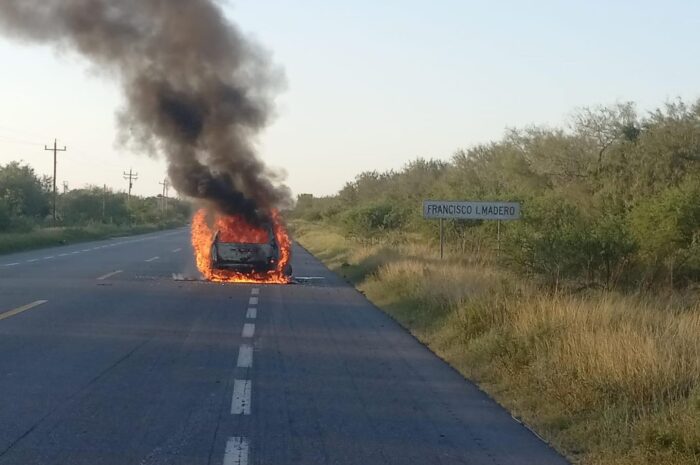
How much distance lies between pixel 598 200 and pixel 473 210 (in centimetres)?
681

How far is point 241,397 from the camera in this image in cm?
901

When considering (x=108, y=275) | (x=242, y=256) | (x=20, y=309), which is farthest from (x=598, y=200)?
(x=20, y=309)

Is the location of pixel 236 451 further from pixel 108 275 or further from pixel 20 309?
pixel 108 275

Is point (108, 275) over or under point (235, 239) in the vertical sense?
under

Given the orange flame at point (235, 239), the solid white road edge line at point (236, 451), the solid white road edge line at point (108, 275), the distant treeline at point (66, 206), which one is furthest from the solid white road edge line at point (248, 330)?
the distant treeline at point (66, 206)

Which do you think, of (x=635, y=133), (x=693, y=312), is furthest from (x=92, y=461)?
(x=635, y=133)

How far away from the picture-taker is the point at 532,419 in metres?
8.57

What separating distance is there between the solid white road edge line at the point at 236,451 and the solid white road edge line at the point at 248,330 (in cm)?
647

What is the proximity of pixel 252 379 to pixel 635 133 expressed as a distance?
2172 cm

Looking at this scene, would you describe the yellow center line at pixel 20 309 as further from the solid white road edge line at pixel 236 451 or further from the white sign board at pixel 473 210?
the solid white road edge line at pixel 236 451

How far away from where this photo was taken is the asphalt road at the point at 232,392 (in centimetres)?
705

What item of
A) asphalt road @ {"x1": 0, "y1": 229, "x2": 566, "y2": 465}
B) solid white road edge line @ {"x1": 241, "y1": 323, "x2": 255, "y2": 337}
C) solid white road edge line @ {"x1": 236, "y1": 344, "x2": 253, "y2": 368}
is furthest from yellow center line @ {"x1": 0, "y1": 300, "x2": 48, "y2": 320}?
solid white road edge line @ {"x1": 236, "y1": 344, "x2": 253, "y2": 368}

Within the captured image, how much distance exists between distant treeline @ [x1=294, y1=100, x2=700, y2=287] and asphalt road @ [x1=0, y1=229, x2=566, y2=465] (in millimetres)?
5314

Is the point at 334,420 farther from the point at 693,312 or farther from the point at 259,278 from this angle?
the point at 259,278
